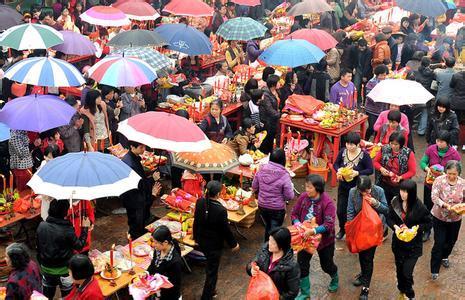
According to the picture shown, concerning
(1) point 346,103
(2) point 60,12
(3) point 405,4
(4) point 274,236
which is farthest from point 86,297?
(3) point 405,4

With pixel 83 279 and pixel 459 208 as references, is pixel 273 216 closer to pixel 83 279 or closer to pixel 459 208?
pixel 459 208

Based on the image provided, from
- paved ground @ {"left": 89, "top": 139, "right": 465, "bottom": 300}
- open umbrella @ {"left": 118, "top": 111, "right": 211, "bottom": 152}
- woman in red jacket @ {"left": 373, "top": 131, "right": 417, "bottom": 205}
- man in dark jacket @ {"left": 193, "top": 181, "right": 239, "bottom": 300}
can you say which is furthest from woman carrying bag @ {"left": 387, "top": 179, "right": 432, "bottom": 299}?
open umbrella @ {"left": 118, "top": 111, "right": 211, "bottom": 152}

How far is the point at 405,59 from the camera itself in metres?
15.8

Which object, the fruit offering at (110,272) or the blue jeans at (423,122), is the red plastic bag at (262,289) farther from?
the blue jeans at (423,122)

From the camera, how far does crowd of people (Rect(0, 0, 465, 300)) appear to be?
6.18 metres

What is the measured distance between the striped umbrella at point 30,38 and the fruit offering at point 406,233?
274 inches

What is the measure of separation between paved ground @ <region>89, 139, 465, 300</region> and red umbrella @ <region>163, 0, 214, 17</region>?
6.45 meters

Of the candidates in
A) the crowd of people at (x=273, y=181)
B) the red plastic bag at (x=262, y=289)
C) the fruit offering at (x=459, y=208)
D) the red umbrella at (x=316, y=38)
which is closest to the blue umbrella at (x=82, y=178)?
the crowd of people at (x=273, y=181)

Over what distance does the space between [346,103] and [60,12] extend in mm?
8273

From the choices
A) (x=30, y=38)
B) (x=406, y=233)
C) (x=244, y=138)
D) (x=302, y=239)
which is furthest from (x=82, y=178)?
(x=30, y=38)

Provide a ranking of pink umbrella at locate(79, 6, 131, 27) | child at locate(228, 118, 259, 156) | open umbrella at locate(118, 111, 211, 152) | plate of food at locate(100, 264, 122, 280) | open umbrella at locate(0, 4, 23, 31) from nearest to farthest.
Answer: plate of food at locate(100, 264, 122, 280), open umbrella at locate(118, 111, 211, 152), child at locate(228, 118, 259, 156), open umbrella at locate(0, 4, 23, 31), pink umbrella at locate(79, 6, 131, 27)

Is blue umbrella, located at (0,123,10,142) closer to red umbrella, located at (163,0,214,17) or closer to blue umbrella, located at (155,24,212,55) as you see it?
blue umbrella, located at (155,24,212,55)

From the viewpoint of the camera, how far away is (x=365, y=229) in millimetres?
7156

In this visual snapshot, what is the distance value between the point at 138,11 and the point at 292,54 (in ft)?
14.9
